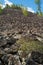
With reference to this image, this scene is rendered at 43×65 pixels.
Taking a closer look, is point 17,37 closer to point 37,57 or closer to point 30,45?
point 30,45

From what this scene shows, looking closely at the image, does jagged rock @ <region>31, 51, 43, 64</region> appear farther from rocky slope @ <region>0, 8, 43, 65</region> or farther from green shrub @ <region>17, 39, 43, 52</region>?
green shrub @ <region>17, 39, 43, 52</region>

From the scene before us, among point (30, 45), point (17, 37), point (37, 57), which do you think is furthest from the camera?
point (17, 37)

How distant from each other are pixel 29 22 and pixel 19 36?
11.6 ft

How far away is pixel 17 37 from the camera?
11930 millimetres

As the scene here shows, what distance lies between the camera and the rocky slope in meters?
9.45

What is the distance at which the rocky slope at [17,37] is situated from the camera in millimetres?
9453

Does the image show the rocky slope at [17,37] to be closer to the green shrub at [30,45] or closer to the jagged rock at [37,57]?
the jagged rock at [37,57]

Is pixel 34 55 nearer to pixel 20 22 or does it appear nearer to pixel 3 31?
pixel 3 31

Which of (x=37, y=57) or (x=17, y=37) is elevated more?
(x=17, y=37)

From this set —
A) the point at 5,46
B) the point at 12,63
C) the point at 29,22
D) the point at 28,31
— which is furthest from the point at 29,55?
the point at 29,22

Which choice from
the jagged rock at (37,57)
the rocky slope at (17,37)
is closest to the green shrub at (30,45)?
the rocky slope at (17,37)

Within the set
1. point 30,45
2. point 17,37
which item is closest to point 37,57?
point 30,45

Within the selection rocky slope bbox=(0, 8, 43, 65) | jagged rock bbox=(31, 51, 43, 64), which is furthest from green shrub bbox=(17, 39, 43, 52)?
jagged rock bbox=(31, 51, 43, 64)

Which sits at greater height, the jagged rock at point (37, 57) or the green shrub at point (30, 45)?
the green shrub at point (30, 45)
